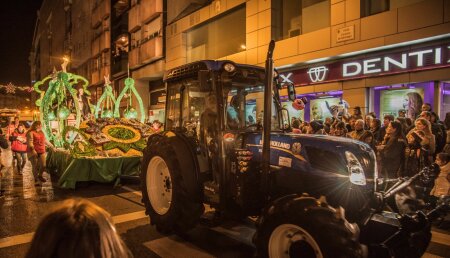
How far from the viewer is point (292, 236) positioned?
3449 mm

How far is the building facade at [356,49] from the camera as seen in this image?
35.6 feet

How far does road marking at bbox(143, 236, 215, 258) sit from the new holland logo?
1080cm

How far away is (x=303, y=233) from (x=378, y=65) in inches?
412

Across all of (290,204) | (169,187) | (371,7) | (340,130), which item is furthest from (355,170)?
(371,7)

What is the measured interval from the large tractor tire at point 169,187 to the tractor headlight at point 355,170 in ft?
7.11

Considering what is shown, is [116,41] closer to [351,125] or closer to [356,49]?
[356,49]

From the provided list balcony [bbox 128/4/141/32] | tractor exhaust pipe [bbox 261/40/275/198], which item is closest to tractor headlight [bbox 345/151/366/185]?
tractor exhaust pipe [bbox 261/40/275/198]

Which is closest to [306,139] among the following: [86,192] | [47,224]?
[47,224]

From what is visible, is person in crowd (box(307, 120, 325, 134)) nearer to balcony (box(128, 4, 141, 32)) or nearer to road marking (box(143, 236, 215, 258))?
road marking (box(143, 236, 215, 258))

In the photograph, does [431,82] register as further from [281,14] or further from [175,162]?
[175,162]

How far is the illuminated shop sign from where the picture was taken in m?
10.7

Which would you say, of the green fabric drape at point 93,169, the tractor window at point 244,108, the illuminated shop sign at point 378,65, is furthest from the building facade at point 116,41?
the tractor window at point 244,108

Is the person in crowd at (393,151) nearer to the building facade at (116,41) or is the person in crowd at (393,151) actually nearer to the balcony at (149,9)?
the building facade at (116,41)

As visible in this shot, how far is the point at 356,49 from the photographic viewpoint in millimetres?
12516
